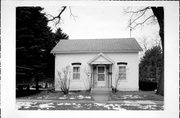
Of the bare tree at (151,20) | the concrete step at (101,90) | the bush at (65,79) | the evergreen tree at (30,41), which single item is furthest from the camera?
the bush at (65,79)

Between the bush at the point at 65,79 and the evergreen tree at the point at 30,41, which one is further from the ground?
the evergreen tree at the point at 30,41

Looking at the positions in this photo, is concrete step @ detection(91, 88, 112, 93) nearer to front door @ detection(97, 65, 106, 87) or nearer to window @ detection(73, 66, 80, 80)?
front door @ detection(97, 65, 106, 87)

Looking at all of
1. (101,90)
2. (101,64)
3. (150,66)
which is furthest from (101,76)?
(150,66)

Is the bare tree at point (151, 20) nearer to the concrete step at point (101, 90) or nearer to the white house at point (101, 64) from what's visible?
the white house at point (101, 64)

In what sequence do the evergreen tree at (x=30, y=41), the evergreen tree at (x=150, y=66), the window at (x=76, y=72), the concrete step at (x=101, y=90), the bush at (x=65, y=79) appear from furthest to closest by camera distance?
the evergreen tree at (x=150, y=66)
the window at (x=76, y=72)
the bush at (x=65, y=79)
the concrete step at (x=101, y=90)
the evergreen tree at (x=30, y=41)

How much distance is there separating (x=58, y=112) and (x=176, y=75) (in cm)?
247

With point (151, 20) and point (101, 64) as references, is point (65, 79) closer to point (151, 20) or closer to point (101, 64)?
point (101, 64)

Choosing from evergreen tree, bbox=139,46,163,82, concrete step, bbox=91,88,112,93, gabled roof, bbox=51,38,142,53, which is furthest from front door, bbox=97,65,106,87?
evergreen tree, bbox=139,46,163,82

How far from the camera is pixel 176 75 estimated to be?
14.1ft

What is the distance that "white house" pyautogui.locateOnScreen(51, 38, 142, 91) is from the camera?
10.2m

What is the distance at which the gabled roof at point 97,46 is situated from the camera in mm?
10195

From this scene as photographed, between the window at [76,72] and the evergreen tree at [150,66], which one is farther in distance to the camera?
the evergreen tree at [150,66]

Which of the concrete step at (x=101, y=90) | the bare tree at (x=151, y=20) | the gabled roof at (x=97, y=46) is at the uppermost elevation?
the bare tree at (x=151, y=20)

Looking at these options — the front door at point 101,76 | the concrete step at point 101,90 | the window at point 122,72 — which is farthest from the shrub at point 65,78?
the window at point 122,72
